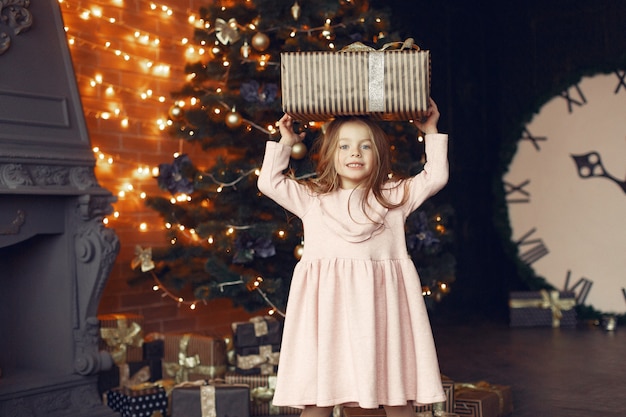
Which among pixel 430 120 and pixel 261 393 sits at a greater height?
pixel 430 120

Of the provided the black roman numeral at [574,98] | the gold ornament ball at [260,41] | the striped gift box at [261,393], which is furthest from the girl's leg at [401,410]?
the black roman numeral at [574,98]

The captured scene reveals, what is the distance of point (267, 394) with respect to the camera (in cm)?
375

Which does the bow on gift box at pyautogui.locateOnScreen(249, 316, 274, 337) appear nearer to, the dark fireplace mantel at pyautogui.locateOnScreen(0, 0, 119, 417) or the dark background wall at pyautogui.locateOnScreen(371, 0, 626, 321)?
the dark fireplace mantel at pyautogui.locateOnScreen(0, 0, 119, 417)

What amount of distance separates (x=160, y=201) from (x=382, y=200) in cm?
192

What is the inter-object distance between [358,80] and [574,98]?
A: 4271 millimetres

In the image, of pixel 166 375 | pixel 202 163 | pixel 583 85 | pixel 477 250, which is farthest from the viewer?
pixel 477 250

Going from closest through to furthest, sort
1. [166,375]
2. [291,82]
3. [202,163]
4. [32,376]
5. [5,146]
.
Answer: [291,82] < [5,146] < [32,376] < [166,375] < [202,163]

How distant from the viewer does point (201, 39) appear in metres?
4.22

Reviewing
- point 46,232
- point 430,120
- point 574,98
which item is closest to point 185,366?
point 46,232

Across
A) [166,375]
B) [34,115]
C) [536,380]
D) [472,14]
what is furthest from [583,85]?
[34,115]

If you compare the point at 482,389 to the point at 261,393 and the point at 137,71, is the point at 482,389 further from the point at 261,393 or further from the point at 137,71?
the point at 137,71

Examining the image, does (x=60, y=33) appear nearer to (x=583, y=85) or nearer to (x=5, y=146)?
(x=5, y=146)

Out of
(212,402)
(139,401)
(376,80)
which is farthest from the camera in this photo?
(139,401)

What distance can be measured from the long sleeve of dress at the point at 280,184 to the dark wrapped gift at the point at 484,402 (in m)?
1.30
